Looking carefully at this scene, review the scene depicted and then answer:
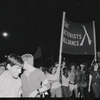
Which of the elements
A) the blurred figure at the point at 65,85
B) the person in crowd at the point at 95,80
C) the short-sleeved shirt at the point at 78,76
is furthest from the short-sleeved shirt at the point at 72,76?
the blurred figure at the point at 65,85

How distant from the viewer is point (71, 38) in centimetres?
1162

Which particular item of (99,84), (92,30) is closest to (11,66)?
(99,84)

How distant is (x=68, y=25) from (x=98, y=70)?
2352 millimetres

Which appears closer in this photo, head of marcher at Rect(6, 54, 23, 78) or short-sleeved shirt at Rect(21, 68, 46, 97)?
head of marcher at Rect(6, 54, 23, 78)

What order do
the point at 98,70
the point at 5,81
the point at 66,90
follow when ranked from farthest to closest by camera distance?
the point at 98,70 < the point at 66,90 < the point at 5,81

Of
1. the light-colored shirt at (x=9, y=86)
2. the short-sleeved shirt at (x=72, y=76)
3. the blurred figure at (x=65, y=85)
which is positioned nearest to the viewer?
the light-colored shirt at (x=9, y=86)

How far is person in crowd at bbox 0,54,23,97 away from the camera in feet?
13.8

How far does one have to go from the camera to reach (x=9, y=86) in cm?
424

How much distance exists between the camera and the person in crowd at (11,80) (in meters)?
4.20

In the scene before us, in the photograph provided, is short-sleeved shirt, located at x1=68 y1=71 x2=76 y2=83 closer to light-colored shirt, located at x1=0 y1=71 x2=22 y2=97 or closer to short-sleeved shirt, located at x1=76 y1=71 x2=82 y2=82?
short-sleeved shirt, located at x1=76 y1=71 x2=82 y2=82

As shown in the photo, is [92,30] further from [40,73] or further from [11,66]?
[11,66]

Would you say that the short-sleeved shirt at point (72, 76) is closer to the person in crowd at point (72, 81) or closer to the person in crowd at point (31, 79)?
the person in crowd at point (72, 81)

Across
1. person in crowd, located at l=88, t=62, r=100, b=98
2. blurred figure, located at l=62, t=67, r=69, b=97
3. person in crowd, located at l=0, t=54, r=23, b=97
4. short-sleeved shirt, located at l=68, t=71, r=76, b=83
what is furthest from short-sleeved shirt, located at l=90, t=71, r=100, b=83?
person in crowd, located at l=0, t=54, r=23, b=97

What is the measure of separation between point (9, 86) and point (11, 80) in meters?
0.14
